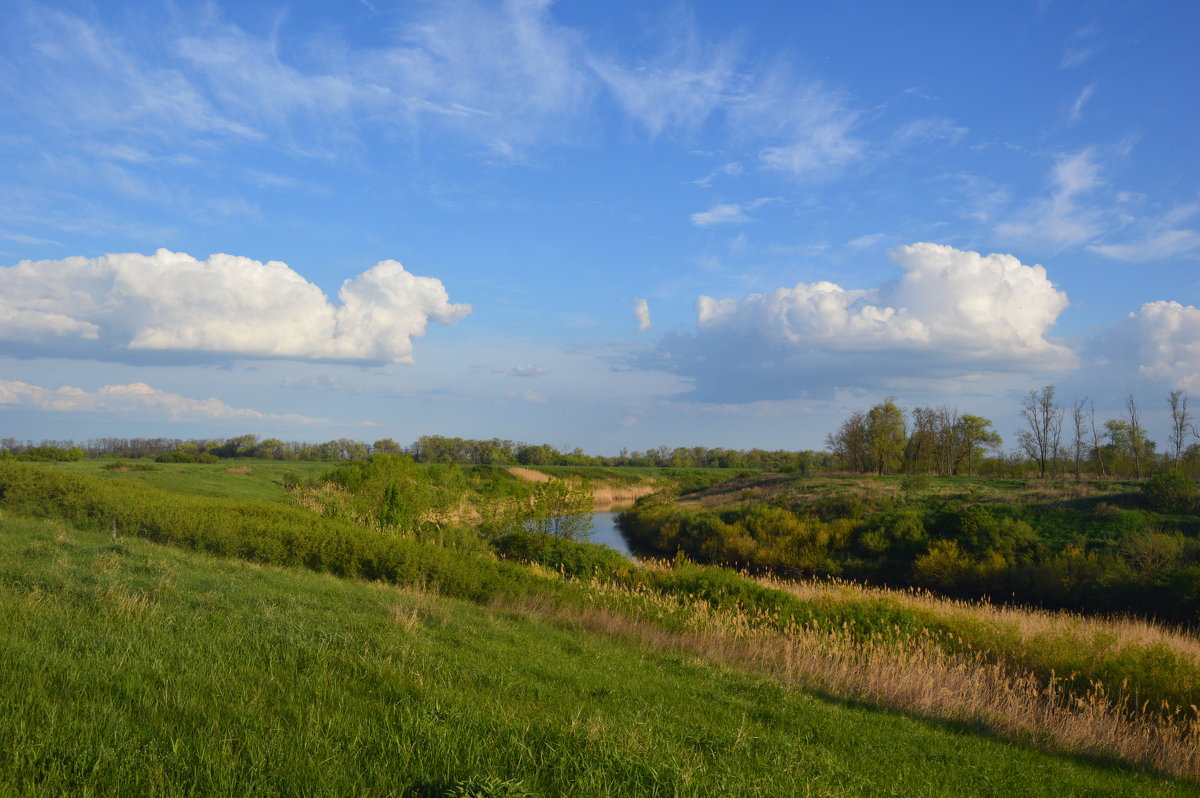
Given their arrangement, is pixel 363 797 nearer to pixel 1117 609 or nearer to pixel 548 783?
pixel 548 783

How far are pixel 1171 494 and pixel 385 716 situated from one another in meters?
41.3

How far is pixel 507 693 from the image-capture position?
20.2ft

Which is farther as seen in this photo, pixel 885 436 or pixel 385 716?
pixel 885 436

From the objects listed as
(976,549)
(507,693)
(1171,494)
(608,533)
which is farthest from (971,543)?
(507,693)

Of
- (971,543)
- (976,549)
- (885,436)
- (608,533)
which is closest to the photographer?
(976,549)

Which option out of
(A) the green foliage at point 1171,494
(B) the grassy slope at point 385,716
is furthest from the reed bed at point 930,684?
(A) the green foliage at point 1171,494

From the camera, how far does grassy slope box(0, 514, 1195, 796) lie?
12.7 feet

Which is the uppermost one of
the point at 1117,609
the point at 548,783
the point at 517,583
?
the point at 548,783

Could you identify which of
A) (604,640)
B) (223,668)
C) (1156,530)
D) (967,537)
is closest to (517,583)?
(604,640)

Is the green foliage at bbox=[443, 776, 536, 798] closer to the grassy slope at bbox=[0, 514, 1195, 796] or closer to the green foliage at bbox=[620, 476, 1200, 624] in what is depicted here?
the grassy slope at bbox=[0, 514, 1195, 796]

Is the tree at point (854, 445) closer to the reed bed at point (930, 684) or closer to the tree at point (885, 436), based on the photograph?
the tree at point (885, 436)

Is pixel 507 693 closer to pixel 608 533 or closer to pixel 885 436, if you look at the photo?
pixel 608 533

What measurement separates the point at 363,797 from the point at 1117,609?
99.6 feet

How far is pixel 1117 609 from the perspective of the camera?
2536 cm
